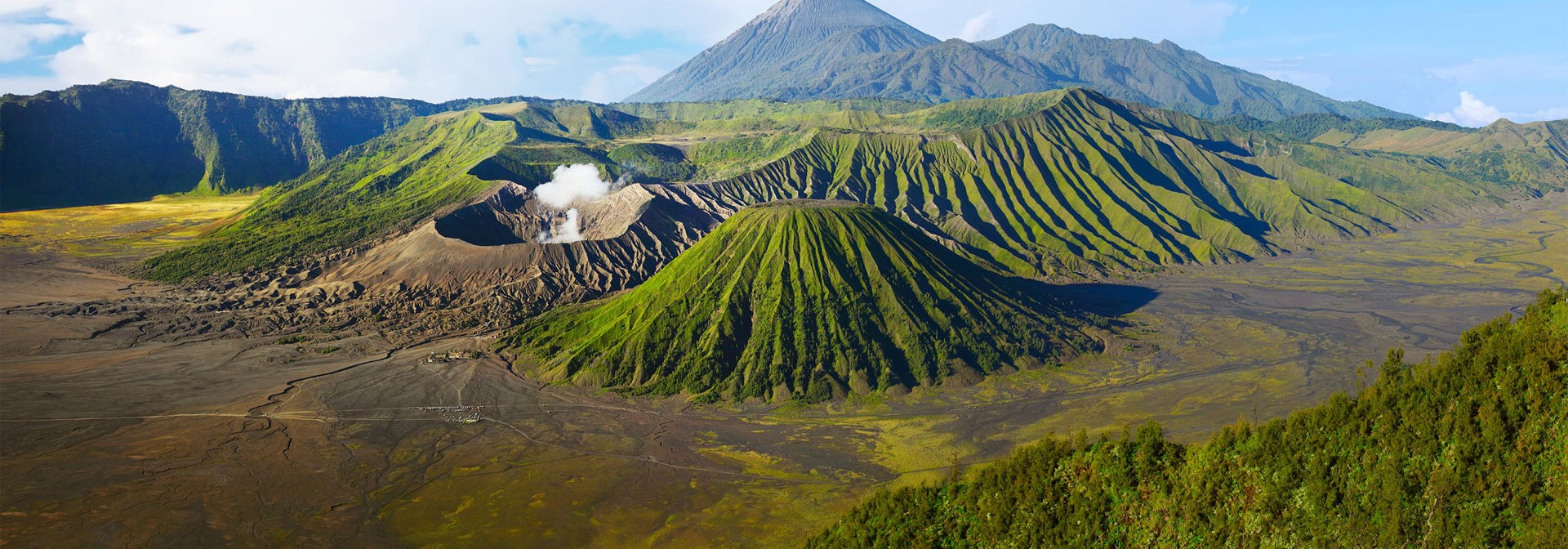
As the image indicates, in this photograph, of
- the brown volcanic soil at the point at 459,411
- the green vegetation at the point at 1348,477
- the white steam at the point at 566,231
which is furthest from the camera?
the white steam at the point at 566,231

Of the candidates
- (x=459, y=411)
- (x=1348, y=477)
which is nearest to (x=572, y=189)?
(x=459, y=411)

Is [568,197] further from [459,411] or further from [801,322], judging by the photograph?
[459,411]

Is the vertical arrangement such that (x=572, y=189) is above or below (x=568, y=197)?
above

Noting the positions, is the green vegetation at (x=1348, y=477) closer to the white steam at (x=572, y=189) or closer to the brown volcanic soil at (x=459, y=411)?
the brown volcanic soil at (x=459, y=411)

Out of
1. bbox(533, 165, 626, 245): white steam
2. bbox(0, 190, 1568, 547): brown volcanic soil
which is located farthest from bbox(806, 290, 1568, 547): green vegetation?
bbox(533, 165, 626, 245): white steam

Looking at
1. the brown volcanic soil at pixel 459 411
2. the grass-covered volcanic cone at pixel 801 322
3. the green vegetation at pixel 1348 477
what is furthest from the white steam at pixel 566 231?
the green vegetation at pixel 1348 477

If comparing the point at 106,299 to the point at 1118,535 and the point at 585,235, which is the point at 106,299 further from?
the point at 1118,535
